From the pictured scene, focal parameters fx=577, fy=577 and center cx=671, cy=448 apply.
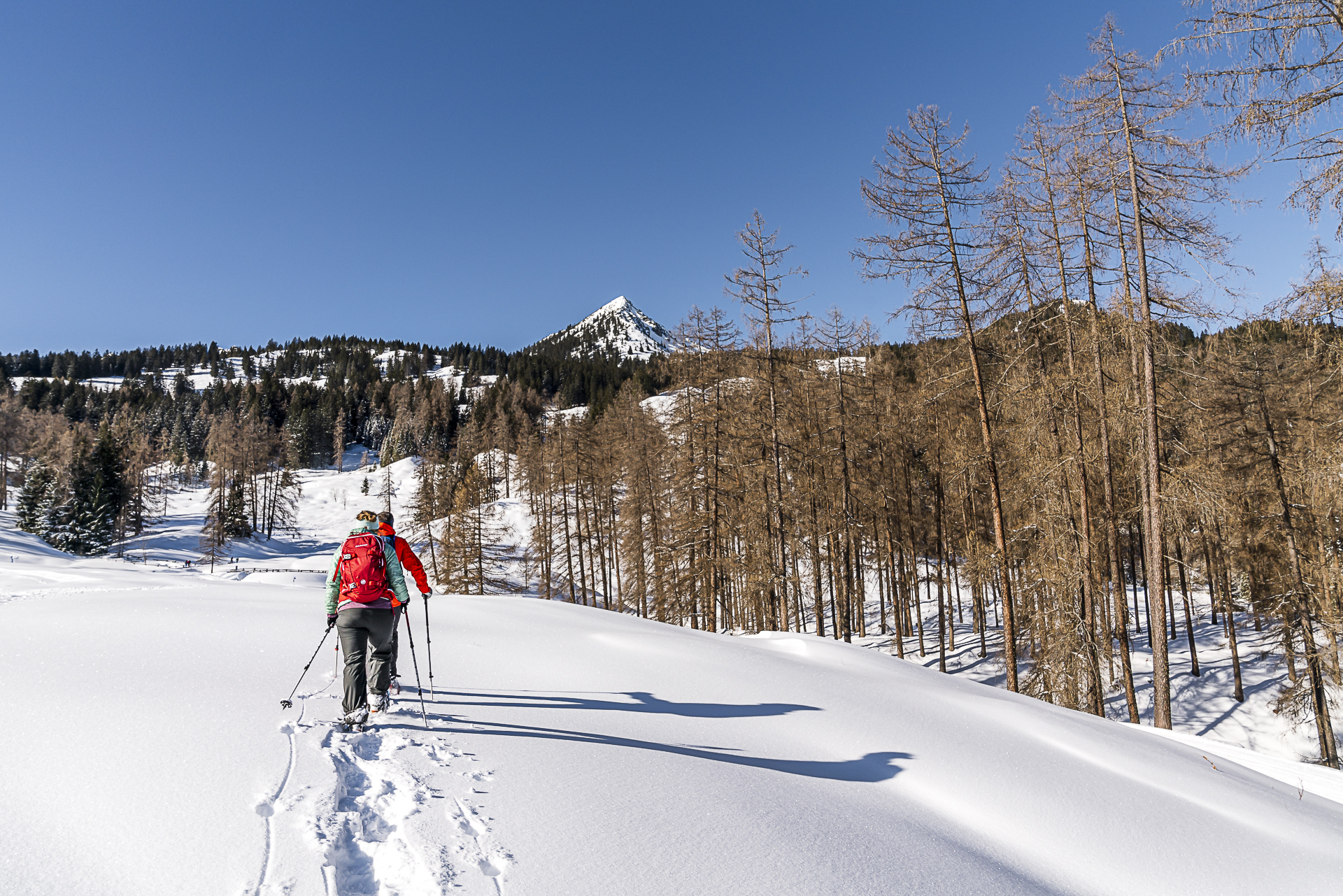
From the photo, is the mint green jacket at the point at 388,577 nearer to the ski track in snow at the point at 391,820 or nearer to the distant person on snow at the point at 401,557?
the distant person on snow at the point at 401,557

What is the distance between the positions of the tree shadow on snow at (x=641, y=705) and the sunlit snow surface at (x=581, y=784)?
4 cm

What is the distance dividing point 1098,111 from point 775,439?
9.39 m

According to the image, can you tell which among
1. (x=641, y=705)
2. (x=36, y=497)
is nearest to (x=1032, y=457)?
(x=641, y=705)

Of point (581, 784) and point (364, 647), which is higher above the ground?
point (364, 647)

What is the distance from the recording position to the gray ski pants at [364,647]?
4836 mm

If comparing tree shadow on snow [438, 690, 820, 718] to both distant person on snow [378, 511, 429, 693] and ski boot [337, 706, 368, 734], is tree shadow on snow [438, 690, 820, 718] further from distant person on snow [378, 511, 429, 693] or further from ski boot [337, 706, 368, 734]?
ski boot [337, 706, 368, 734]

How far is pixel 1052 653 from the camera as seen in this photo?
12.2m

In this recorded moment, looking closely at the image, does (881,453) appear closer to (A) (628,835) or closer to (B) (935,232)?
(B) (935,232)

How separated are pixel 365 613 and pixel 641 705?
2744 mm

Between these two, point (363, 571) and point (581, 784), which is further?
point (363, 571)

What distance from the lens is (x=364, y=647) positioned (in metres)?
4.98

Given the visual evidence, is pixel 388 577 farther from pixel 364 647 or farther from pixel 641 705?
pixel 641 705

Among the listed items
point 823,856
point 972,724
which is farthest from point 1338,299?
point 823,856

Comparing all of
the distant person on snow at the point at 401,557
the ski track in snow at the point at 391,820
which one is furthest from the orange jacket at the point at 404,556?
the ski track in snow at the point at 391,820
